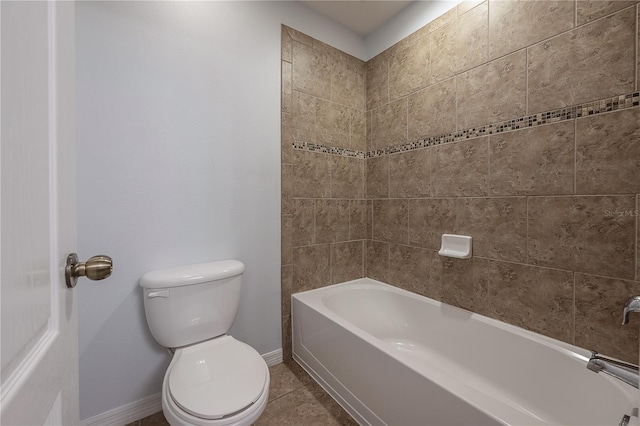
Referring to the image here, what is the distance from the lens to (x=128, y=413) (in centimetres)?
144

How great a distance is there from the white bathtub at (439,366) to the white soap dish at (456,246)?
1.19ft

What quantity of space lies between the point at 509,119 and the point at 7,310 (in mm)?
1903

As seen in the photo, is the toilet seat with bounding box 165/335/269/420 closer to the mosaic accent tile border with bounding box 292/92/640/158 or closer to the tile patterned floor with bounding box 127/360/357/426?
the tile patterned floor with bounding box 127/360/357/426

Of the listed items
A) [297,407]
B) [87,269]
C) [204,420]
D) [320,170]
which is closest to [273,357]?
[297,407]

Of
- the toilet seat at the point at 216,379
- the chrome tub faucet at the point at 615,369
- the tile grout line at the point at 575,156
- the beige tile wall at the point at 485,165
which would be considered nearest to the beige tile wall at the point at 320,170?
the beige tile wall at the point at 485,165

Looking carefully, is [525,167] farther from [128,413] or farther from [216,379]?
[128,413]

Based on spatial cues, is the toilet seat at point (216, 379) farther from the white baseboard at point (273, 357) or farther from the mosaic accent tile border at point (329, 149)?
the mosaic accent tile border at point (329, 149)

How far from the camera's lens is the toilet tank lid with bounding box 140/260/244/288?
4.42ft

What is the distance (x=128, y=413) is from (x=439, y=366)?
178cm

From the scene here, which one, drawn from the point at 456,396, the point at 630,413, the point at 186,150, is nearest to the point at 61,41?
the point at 186,150

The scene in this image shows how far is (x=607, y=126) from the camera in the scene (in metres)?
1.19

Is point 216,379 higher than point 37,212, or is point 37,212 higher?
point 37,212

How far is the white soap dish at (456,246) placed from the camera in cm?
165

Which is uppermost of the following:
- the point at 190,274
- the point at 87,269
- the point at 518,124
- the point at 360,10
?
the point at 360,10
